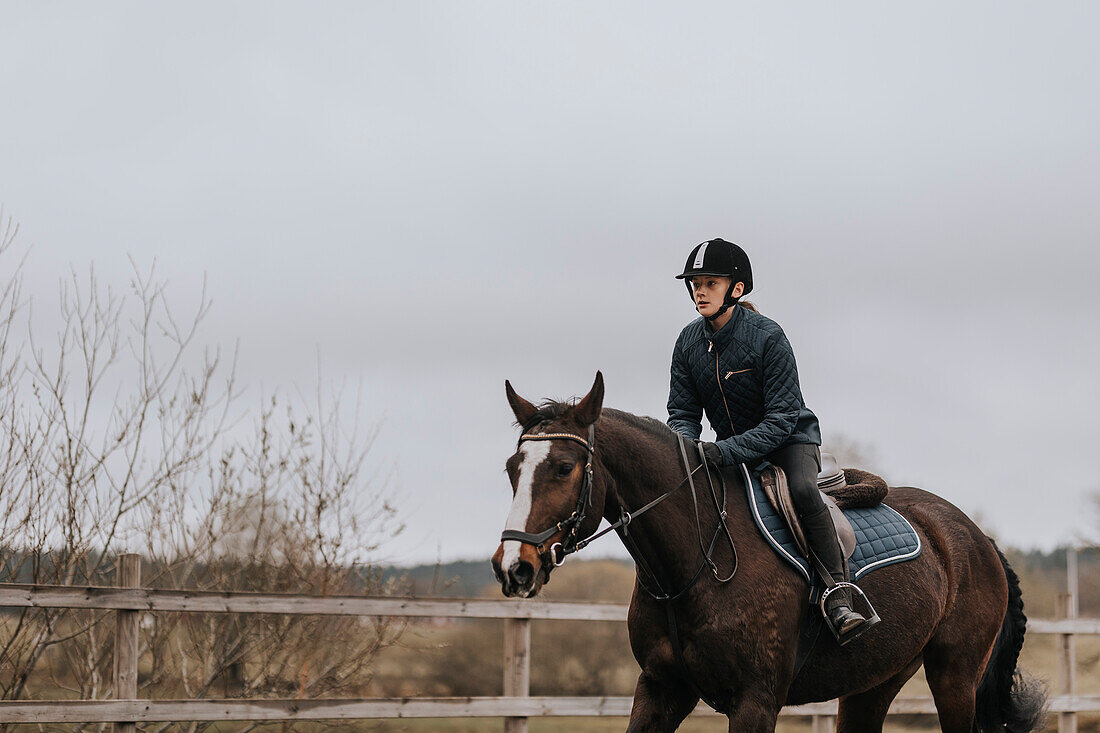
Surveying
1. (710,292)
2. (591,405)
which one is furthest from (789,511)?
(591,405)

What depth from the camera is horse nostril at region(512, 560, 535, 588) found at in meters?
3.43

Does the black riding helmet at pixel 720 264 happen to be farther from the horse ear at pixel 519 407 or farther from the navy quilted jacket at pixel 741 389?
the horse ear at pixel 519 407

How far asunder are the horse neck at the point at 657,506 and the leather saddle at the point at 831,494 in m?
0.30

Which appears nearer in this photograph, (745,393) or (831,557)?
(831,557)

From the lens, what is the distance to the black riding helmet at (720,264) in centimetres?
452

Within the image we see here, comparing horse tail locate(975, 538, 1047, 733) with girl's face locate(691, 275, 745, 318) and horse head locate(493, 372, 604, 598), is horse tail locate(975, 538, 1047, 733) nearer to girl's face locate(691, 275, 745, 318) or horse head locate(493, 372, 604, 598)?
girl's face locate(691, 275, 745, 318)

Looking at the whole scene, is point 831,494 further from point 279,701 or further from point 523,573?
point 279,701

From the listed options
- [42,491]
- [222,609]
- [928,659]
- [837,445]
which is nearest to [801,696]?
[928,659]

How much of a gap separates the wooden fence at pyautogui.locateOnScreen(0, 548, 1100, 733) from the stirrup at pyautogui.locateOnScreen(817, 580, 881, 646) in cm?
318

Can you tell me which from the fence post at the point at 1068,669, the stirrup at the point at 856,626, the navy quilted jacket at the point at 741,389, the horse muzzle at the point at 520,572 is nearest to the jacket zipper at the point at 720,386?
the navy quilted jacket at the point at 741,389

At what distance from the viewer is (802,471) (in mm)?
4441

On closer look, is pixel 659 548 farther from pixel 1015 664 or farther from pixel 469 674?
pixel 469 674

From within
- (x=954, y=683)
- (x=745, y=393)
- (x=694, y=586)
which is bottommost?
(x=954, y=683)

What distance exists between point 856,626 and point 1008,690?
1.92 metres
